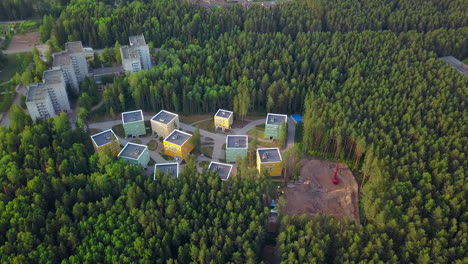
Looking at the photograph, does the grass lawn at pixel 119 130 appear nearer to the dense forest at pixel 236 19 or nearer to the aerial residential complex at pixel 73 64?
the aerial residential complex at pixel 73 64

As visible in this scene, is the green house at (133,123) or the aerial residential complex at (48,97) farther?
the green house at (133,123)

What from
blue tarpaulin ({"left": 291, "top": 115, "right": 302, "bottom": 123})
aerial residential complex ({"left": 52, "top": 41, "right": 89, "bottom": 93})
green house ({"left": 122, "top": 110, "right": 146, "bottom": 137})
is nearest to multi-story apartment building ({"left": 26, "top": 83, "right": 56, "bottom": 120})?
aerial residential complex ({"left": 52, "top": 41, "right": 89, "bottom": 93})

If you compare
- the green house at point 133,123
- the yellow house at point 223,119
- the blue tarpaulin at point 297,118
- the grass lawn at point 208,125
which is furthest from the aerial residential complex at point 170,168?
the blue tarpaulin at point 297,118

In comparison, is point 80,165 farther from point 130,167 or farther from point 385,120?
point 385,120

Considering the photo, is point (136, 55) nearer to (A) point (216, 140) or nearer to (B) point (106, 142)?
(B) point (106, 142)

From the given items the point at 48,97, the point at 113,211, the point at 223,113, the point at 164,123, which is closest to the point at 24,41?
the point at 48,97

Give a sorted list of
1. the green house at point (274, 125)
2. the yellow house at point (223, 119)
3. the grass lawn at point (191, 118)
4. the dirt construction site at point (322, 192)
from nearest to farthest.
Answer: the dirt construction site at point (322, 192) < the green house at point (274, 125) < the yellow house at point (223, 119) < the grass lawn at point (191, 118)

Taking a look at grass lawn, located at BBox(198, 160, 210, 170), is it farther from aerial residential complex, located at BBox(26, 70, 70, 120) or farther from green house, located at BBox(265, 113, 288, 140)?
aerial residential complex, located at BBox(26, 70, 70, 120)
